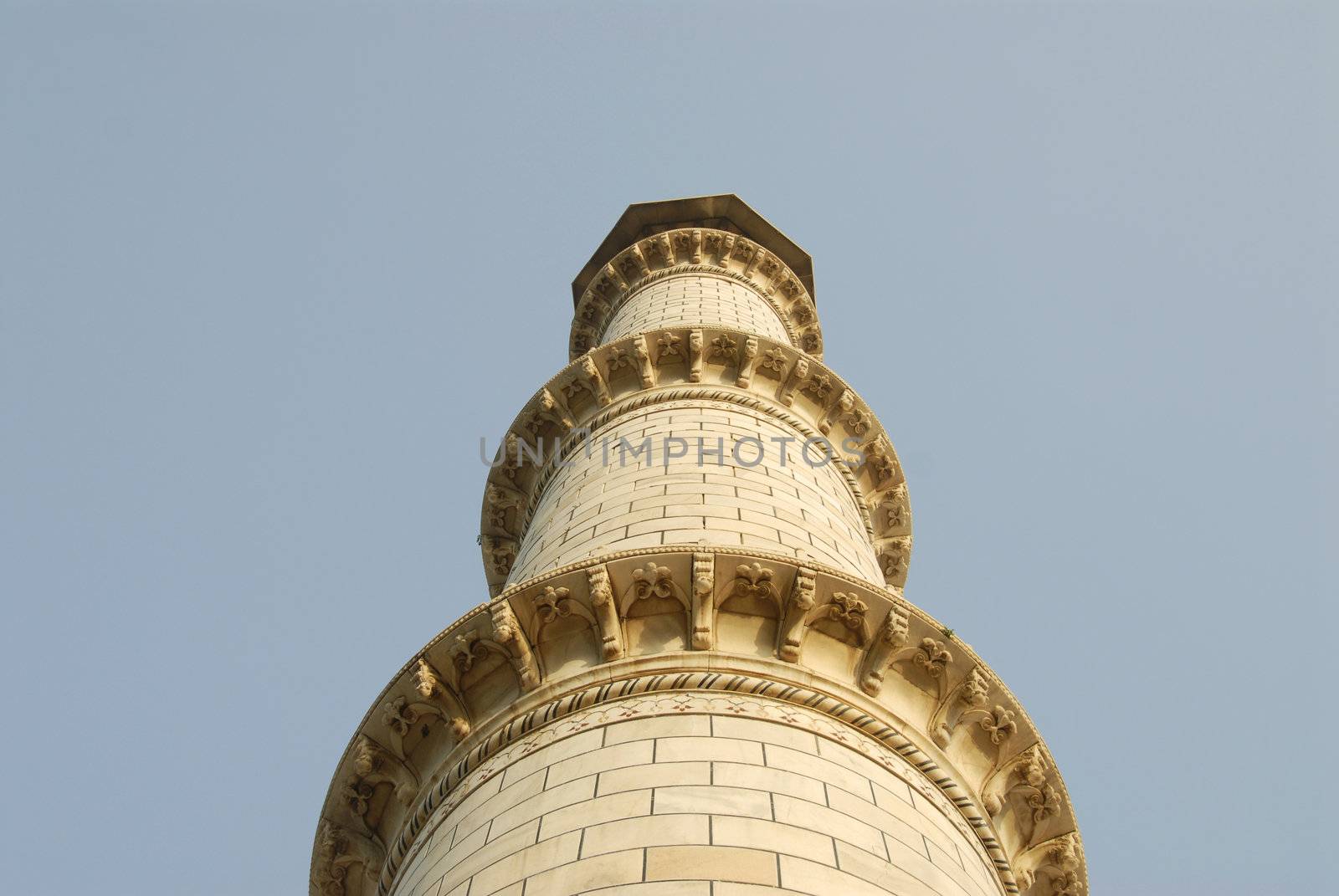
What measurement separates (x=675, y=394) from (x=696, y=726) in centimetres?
754

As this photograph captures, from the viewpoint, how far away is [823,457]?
48.9 ft

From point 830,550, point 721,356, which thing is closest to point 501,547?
point 721,356

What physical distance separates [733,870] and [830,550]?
5.20 metres

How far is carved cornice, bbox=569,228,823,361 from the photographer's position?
23.7 metres

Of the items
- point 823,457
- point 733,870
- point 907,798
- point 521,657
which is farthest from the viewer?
point 823,457

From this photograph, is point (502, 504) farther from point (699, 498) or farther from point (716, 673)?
point (716, 673)

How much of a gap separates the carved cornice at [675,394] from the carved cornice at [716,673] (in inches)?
228

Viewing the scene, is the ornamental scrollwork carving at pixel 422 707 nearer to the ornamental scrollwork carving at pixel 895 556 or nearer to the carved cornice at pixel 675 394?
the carved cornice at pixel 675 394

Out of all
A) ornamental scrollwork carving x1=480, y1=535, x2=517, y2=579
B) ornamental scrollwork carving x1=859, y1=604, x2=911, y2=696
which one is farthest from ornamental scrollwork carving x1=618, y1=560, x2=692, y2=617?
ornamental scrollwork carving x1=480, y1=535, x2=517, y2=579

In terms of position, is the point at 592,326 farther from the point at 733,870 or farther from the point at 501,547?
the point at 733,870

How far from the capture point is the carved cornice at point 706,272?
23656 millimetres

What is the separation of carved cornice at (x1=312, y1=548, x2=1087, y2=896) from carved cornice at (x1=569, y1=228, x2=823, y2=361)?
14.0 metres

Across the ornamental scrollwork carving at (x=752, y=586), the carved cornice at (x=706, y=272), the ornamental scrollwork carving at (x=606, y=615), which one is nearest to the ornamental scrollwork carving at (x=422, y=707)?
the ornamental scrollwork carving at (x=606, y=615)

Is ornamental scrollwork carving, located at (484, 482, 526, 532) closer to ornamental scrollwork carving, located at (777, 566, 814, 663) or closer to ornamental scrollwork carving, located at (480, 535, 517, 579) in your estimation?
ornamental scrollwork carving, located at (480, 535, 517, 579)
